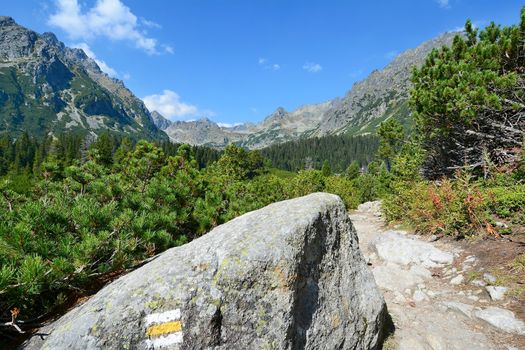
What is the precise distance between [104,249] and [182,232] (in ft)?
8.52

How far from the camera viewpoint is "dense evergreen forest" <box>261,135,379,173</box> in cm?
17051

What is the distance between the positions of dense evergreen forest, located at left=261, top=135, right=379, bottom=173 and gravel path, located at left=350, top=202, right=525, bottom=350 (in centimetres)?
15387

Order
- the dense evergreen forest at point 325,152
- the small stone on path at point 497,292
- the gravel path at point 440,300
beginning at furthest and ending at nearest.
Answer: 1. the dense evergreen forest at point 325,152
2. the small stone on path at point 497,292
3. the gravel path at point 440,300

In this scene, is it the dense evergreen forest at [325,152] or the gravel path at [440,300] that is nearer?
the gravel path at [440,300]

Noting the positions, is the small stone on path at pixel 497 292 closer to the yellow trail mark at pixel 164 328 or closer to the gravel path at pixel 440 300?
the gravel path at pixel 440 300

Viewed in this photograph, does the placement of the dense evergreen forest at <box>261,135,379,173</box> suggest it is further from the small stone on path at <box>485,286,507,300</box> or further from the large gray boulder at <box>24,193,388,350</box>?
the large gray boulder at <box>24,193,388,350</box>

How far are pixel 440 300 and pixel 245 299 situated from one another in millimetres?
4786

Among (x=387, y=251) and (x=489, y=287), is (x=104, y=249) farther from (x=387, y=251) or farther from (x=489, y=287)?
(x=387, y=251)

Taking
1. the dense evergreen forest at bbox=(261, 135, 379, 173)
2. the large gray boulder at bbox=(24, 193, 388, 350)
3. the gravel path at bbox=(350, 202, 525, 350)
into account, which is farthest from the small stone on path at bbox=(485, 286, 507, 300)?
the dense evergreen forest at bbox=(261, 135, 379, 173)

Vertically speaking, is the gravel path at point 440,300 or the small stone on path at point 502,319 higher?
the small stone on path at point 502,319

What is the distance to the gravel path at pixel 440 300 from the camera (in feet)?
15.6

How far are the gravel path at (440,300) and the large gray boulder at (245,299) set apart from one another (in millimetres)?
1155

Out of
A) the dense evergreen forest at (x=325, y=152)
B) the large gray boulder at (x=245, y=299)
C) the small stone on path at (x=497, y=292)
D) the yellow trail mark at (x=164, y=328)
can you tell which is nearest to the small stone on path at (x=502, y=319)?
the small stone on path at (x=497, y=292)

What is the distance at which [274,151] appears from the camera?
179 meters
